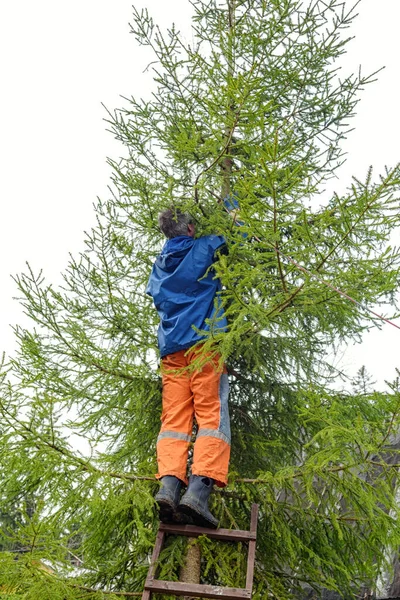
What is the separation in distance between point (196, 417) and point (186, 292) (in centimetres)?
97

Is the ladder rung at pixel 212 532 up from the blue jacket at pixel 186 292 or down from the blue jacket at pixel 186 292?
down

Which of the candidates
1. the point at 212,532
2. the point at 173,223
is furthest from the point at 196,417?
the point at 173,223

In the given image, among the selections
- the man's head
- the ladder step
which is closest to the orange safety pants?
the ladder step

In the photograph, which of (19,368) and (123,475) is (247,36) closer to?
(19,368)

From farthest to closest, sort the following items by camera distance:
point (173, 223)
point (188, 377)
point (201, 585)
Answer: point (173, 223), point (188, 377), point (201, 585)

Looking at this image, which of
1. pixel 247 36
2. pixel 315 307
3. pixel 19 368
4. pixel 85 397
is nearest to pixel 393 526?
pixel 315 307

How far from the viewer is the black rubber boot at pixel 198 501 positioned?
414 cm

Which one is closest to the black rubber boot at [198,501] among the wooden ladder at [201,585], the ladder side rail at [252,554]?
the wooden ladder at [201,585]

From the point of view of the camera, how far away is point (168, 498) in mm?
4195

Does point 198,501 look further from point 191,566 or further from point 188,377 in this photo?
point 188,377

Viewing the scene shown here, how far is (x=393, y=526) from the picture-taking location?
4320 millimetres

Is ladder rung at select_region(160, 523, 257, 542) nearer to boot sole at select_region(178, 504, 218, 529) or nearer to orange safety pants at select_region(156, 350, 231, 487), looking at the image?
boot sole at select_region(178, 504, 218, 529)

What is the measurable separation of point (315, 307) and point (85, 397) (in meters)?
2.19

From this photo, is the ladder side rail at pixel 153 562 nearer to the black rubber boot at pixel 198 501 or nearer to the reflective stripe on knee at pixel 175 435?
the black rubber boot at pixel 198 501
